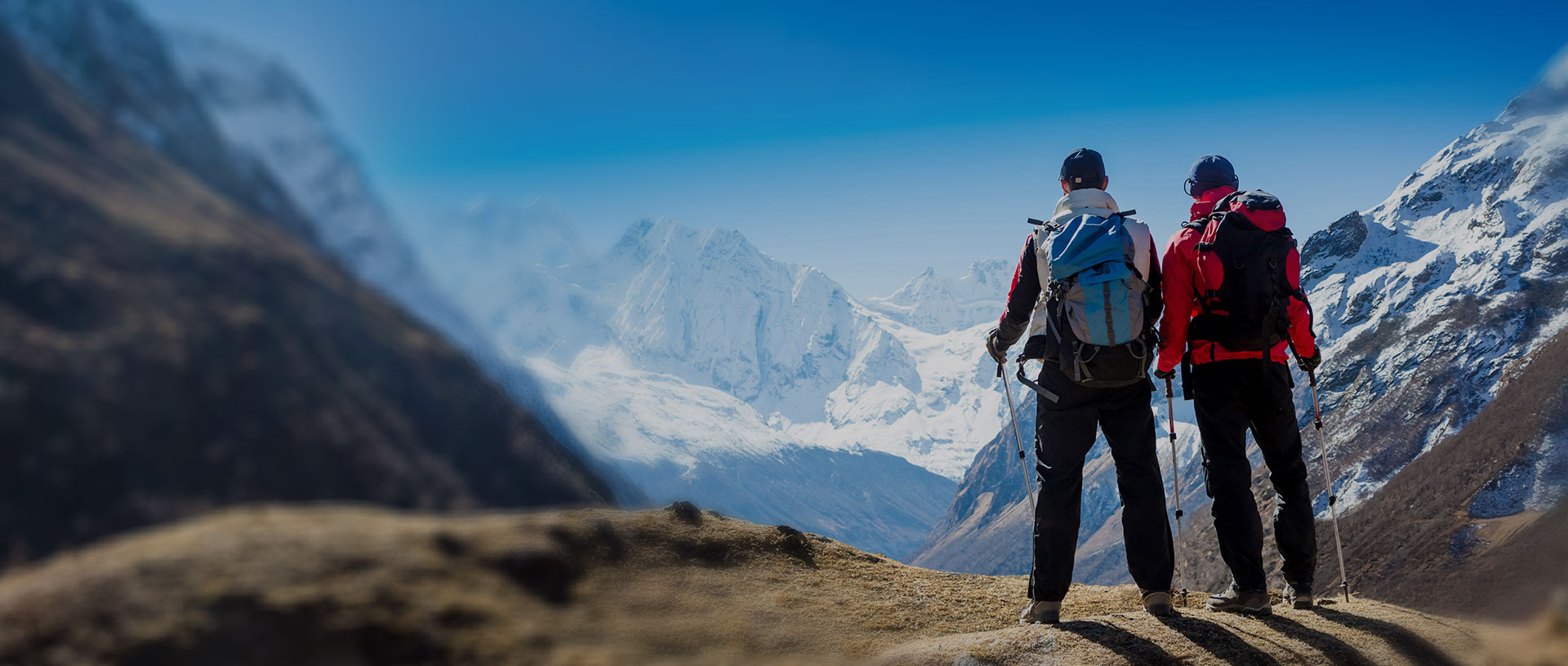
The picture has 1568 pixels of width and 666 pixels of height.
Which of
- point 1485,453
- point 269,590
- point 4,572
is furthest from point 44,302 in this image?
point 1485,453

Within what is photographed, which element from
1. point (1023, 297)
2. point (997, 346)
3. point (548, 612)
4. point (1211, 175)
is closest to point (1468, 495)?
point (1211, 175)

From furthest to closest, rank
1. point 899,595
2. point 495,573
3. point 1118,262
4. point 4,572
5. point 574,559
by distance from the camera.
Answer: point 899,595
point 1118,262
point 574,559
point 495,573
point 4,572

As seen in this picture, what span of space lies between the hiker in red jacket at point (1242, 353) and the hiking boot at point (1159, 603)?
89 centimetres

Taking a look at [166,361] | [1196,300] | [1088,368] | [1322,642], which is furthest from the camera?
[1196,300]

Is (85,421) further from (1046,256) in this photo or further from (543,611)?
(1046,256)

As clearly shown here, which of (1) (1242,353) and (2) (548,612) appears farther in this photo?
(1) (1242,353)

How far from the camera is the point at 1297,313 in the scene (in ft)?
27.8

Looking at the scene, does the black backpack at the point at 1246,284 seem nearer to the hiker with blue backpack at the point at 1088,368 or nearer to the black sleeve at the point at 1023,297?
the hiker with blue backpack at the point at 1088,368

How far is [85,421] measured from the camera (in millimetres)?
3525

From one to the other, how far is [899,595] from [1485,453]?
606 feet

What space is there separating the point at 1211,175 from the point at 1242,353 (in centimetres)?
217

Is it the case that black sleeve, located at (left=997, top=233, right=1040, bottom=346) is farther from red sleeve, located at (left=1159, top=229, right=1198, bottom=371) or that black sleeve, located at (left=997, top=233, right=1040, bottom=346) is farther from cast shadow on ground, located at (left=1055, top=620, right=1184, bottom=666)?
cast shadow on ground, located at (left=1055, top=620, right=1184, bottom=666)

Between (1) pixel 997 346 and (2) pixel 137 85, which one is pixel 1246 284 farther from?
(2) pixel 137 85

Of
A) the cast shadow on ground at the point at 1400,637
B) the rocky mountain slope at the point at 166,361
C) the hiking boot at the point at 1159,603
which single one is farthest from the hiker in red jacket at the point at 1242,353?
the rocky mountain slope at the point at 166,361
